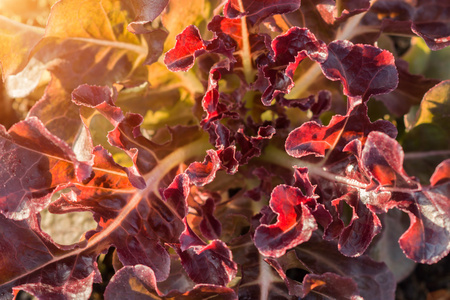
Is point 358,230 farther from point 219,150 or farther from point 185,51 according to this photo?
point 185,51

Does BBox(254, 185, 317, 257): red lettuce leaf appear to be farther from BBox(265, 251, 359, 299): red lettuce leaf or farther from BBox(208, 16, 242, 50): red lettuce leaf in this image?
BBox(208, 16, 242, 50): red lettuce leaf

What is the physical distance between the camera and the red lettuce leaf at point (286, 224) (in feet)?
2.93

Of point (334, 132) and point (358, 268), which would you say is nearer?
point (334, 132)

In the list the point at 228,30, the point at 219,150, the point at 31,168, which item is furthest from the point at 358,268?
the point at 31,168

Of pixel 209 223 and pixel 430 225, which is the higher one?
pixel 430 225

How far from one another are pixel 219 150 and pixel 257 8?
0.32m

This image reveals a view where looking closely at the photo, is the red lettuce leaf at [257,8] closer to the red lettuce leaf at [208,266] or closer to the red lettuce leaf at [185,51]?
the red lettuce leaf at [185,51]

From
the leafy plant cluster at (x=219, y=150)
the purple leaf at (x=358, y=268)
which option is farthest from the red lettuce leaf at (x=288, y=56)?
the purple leaf at (x=358, y=268)

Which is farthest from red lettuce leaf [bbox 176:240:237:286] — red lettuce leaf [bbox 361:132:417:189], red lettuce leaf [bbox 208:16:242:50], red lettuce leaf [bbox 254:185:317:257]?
red lettuce leaf [bbox 208:16:242:50]

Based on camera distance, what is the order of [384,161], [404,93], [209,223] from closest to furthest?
[384,161] < [209,223] < [404,93]

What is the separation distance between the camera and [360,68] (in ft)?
3.15

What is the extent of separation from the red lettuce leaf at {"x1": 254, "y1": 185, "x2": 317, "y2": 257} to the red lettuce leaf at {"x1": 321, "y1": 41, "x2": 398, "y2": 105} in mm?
248

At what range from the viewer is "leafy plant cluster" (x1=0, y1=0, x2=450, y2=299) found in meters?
0.91

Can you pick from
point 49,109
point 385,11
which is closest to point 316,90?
point 385,11
